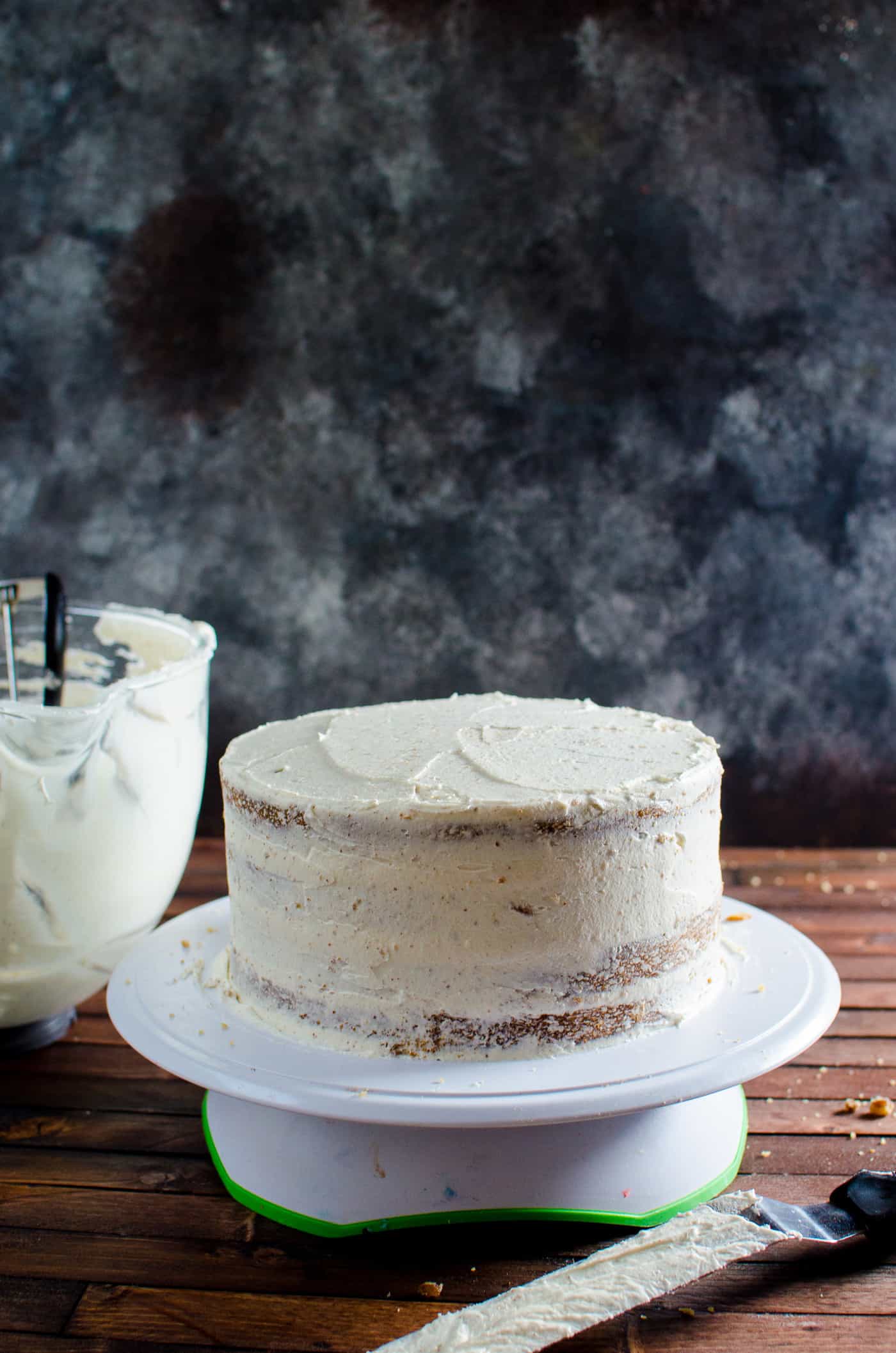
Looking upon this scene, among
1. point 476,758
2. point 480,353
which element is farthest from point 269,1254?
point 480,353

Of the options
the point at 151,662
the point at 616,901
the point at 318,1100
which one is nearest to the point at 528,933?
the point at 616,901

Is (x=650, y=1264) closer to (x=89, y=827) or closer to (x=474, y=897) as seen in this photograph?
(x=474, y=897)

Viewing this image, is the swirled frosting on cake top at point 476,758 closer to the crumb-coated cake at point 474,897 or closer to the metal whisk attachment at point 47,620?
the crumb-coated cake at point 474,897

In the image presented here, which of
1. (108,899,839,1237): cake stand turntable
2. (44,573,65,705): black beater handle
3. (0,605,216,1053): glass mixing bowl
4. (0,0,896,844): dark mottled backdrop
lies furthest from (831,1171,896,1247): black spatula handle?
(0,0,896,844): dark mottled backdrop

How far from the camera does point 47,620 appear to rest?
5.49ft

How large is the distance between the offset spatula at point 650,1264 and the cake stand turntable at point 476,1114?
3.3 inches

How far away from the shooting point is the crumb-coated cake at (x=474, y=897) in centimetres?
112

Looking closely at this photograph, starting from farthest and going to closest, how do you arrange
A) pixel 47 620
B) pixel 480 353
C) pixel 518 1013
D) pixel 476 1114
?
pixel 480 353
pixel 47 620
pixel 518 1013
pixel 476 1114

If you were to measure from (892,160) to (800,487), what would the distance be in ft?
2.12

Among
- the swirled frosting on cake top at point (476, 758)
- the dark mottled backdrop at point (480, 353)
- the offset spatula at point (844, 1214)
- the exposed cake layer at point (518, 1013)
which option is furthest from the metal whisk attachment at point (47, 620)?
the offset spatula at point (844, 1214)

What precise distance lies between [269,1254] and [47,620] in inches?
34.3

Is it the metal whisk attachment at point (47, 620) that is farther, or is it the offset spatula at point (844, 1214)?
the metal whisk attachment at point (47, 620)

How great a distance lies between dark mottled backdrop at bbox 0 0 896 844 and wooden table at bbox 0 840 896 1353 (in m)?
1.22

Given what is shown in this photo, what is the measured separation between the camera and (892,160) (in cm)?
247
